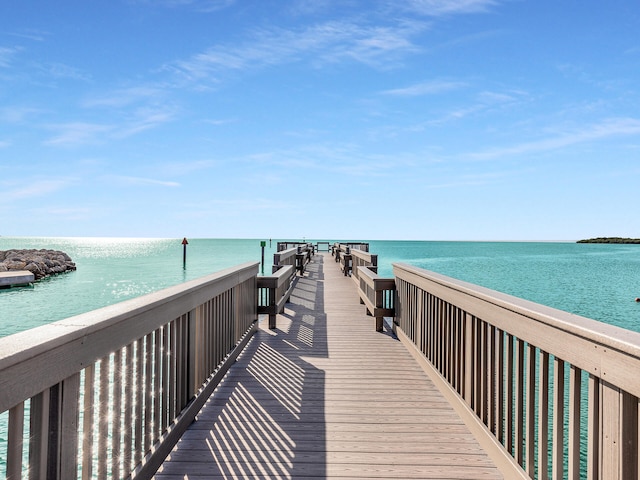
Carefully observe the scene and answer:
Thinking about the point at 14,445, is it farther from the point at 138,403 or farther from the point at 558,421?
the point at 558,421

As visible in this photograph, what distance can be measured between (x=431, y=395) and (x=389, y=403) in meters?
0.43

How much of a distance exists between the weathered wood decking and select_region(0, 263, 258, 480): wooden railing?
0.26 m

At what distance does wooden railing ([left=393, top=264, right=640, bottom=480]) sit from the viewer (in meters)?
1.55

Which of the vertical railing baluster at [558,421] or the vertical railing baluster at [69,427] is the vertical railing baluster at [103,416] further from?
the vertical railing baluster at [558,421]

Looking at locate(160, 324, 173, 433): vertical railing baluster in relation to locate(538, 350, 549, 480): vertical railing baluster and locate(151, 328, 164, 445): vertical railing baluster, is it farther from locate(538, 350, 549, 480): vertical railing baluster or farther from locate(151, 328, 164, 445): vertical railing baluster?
locate(538, 350, 549, 480): vertical railing baluster

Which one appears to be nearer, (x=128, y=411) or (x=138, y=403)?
(x=128, y=411)

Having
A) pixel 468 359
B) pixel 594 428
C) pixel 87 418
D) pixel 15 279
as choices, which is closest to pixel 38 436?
pixel 87 418

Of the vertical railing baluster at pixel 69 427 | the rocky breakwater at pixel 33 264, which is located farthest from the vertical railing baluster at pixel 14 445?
the rocky breakwater at pixel 33 264

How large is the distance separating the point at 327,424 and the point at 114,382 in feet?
5.59

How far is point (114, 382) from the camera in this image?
6.85ft

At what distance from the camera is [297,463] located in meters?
2.69

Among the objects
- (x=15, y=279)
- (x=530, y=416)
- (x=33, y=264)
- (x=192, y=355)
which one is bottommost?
(x=15, y=279)

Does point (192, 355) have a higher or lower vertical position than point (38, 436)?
lower

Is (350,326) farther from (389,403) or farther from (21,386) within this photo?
(21,386)
